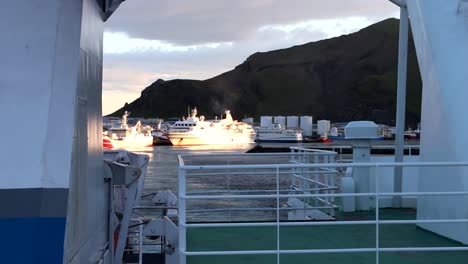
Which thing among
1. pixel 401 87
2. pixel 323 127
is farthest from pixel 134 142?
pixel 401 87

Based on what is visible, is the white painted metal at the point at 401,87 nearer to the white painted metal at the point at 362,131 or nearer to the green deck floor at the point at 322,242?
the white painted metal at the point at 362,131

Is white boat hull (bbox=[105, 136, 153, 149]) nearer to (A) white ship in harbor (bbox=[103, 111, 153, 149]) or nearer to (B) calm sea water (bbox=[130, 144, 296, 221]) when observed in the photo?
(A) white ship in harbor (bbox=[103, 111, 153, 149])

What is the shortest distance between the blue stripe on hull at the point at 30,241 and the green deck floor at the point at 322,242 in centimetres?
277

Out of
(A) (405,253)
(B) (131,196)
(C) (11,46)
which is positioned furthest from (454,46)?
(C) (11,46)

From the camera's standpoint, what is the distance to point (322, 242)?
6.75 m

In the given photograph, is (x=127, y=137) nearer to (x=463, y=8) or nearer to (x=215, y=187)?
(x=215, y=187)

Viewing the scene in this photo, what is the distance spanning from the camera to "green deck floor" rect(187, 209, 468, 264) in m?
5.75

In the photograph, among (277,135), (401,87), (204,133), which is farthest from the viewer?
(277,135)

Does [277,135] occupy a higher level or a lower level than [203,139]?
higher

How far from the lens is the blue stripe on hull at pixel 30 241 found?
9.76 ft

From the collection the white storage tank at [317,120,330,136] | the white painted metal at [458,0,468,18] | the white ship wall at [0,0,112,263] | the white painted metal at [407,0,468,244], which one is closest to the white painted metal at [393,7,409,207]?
the white painted metal at [407,0,468,244]

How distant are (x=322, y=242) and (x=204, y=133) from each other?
9140cm

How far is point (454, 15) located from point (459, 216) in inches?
102

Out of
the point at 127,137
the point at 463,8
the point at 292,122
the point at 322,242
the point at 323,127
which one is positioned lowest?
the point at 127,137
